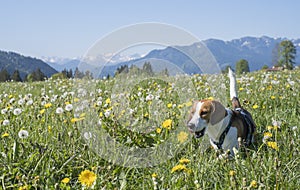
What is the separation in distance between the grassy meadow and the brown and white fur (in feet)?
0.54

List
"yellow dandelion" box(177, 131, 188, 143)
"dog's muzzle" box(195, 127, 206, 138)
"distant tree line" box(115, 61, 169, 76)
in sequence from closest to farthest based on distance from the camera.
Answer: "dog's muzzle" box(195, 127, 206, 138) → "yellow dandelion" box(177, 131, 188, 143) → "distant tree line" box(115, 61, 169, 76)

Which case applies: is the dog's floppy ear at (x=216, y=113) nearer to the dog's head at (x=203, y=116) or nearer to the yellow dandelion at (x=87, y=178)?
the dog's head at (x=203, y=116)

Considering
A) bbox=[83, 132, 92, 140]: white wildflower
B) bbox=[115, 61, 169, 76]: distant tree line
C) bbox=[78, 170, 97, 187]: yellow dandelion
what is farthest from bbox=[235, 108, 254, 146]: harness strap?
bbox=[78, 170, 97, 187]: yellow dandelion

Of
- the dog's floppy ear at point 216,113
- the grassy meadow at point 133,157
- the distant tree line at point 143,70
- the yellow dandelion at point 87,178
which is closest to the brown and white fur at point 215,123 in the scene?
the dog's floppy ear at point 216,113

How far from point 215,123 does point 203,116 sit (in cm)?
17

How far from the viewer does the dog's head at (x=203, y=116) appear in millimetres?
3584

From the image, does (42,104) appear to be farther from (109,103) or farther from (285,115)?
(285,115)

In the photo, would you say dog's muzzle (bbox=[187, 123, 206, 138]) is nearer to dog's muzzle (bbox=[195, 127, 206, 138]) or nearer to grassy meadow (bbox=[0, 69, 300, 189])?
dog's muzzle (bbox=[195, 127, 206, 138])

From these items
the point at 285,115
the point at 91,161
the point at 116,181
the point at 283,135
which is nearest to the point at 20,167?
the point at 91,161

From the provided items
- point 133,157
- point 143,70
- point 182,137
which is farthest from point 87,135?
point 143,70

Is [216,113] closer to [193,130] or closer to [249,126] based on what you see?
[193,130]

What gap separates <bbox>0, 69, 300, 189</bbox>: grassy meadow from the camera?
2949mm

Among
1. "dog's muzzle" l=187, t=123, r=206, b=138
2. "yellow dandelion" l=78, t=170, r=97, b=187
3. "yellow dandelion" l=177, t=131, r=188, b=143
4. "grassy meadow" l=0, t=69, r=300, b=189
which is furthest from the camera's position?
"yellow dandelion" l=177, t=131, r=188, b=143

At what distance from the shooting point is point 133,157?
364 cm
